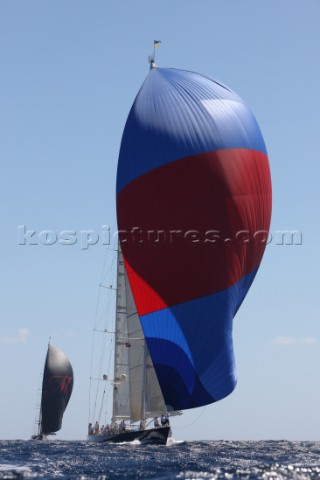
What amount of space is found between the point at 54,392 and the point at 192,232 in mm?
34779

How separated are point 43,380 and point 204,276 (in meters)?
34.8


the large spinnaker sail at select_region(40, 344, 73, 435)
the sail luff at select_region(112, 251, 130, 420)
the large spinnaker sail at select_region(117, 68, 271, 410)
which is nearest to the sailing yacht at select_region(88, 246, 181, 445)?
the sail luff at select_region(112, 251, 130, 420)

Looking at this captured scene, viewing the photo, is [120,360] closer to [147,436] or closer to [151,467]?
[147,436]

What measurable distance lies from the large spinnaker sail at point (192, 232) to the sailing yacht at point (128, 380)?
723 cm

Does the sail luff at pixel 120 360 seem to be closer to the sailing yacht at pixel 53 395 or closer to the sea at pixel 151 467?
the sea at pixel 151 467

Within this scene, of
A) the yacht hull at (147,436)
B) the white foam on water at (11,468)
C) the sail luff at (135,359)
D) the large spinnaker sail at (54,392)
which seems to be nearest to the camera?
the white foam on water at (11,468)

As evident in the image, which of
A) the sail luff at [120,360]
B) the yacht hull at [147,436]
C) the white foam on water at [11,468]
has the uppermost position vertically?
the sail luff at [120,360]

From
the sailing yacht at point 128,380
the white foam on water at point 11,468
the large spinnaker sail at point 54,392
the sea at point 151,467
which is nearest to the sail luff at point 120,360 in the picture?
the sailing yacht at point 128,380

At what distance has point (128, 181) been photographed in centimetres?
2902

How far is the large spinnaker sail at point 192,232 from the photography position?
27406mm

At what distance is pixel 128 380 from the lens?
39594mm

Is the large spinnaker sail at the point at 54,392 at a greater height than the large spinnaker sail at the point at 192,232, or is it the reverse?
the large spinnaker sail at the point at 192,232

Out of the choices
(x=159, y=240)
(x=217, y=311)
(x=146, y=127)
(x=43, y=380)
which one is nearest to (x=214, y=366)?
(x=217, y=311)

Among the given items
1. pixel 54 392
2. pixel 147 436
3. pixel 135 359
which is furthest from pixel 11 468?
pixel 54 392
